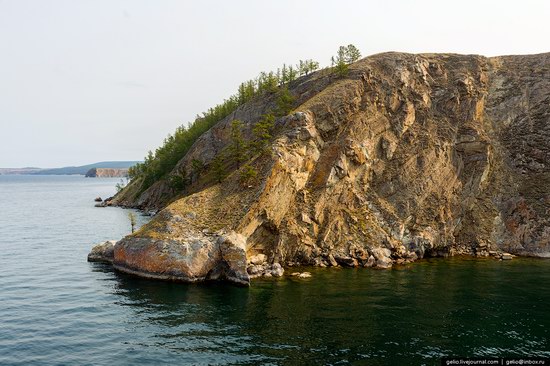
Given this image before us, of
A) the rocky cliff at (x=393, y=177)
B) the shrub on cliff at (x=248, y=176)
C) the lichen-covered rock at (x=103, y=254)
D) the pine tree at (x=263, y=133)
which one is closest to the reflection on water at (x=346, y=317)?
the rocky cliff at (x=393, y=177)

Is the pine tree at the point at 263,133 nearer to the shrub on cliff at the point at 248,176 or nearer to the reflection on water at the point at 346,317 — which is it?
the shrub on cliff at the point at 248,176

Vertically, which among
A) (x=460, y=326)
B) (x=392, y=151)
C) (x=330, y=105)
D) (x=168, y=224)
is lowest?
(x=460, y=326)

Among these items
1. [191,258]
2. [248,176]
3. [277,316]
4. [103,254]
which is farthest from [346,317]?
[103,254]

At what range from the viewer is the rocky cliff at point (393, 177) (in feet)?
234

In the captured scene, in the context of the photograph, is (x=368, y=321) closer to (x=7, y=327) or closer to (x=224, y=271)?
(x=224, y=271)

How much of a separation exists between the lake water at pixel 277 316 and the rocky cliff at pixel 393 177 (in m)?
8.72

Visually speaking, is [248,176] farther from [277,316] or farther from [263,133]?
[277,316]

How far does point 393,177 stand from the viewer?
287ft

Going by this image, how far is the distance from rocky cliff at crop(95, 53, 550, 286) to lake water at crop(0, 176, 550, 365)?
8.72 metres

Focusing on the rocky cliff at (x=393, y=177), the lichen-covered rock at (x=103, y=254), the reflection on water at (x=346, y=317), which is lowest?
the reflection on water at (x=346, y=317)

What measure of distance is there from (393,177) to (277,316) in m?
50.4

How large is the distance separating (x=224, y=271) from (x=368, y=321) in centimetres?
2463

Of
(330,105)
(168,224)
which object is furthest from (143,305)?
(330,105)

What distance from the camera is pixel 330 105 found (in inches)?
3546
